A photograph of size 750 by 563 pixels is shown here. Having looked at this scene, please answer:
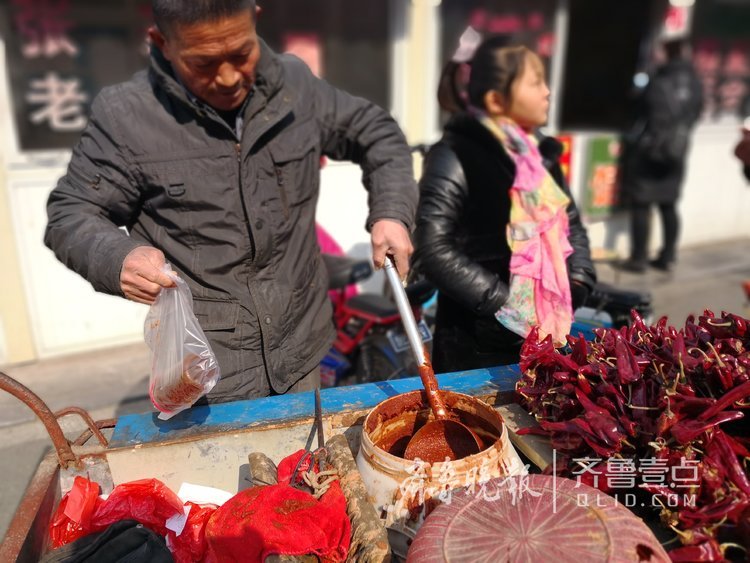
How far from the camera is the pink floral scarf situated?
238 cm

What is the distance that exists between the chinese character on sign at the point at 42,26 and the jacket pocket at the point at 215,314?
12.4 ft

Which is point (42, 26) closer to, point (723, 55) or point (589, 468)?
point (589, 468)

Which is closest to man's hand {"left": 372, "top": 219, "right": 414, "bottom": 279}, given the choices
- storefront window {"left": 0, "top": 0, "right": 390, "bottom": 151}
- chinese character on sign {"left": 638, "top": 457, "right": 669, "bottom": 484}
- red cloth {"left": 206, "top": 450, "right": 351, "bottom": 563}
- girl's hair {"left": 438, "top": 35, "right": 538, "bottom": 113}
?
red cloth {"left": 206, "top": 450, "right": 351, "bottom": 563}

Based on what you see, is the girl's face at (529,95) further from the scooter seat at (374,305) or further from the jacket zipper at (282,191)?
the scooter seat at (374,305)

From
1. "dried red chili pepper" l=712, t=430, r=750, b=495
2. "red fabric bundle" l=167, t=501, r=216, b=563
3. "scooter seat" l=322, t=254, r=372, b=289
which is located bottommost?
"scooter seat" l=322, t=254, r=372, b=289

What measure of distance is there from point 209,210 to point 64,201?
0.42 metres

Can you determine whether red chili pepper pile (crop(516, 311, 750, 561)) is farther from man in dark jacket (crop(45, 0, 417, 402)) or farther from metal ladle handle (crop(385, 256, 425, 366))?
man in dark jacket (crop(45, 0, 417, 402))

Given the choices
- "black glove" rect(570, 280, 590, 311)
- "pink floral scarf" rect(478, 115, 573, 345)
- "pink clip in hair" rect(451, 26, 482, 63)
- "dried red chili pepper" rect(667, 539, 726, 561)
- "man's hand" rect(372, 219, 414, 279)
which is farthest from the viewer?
"pink clip in hair" rect(451, 26, 482, 63)

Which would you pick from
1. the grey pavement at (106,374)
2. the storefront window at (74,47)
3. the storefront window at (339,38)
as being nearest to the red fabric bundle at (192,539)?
the grey pavement at (106,374)

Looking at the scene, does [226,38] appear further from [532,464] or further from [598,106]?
[598,106]

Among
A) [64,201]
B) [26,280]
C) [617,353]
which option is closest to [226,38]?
[64,201]

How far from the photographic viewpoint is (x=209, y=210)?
1.95 metres

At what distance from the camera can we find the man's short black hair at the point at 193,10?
1688 mm

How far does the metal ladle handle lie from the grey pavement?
2629 millimetres
